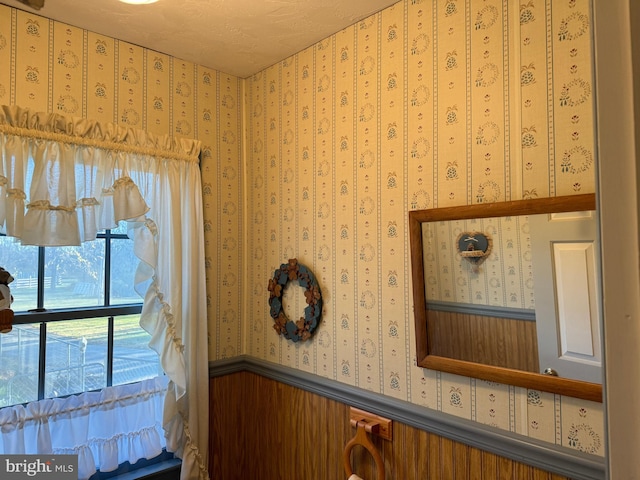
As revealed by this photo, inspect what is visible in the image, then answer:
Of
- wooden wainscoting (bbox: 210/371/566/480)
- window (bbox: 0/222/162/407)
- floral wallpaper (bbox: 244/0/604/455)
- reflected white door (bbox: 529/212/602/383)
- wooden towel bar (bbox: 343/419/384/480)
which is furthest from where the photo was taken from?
window (bbox: 0/222/162/407)

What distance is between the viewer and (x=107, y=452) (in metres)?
1.84

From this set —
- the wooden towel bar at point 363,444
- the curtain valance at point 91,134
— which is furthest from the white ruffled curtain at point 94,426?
the curtain valance at point 91,134

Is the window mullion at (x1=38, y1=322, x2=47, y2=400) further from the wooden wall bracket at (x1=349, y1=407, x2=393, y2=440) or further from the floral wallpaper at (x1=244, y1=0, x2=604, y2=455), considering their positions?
the wooden wall bracket at (x1=349, y1=407, x2=393, y2=440)

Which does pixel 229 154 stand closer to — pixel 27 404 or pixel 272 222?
pixel 272 222

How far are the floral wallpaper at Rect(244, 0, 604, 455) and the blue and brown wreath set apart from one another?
4 cm

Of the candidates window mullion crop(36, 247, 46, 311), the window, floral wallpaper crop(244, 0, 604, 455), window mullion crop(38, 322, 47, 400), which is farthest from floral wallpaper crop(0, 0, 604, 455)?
window mullion crop(38, 322, 47, 400)

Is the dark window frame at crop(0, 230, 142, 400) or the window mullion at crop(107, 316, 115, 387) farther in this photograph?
the window mullion at crop(107, 316, 115, 387)

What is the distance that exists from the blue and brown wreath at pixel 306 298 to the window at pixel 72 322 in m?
0.63

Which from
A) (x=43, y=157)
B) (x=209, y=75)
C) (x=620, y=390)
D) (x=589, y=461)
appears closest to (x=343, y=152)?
(x=209, y=75)

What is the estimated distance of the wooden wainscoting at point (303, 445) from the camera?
1430 millimetres

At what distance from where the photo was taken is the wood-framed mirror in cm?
117

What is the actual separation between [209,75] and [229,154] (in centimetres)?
43

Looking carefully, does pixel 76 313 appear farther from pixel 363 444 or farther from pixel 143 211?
pixel 363 444

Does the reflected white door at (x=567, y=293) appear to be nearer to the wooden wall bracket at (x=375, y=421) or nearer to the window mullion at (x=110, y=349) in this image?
the wooden wall bracket at (x=375, y=421)
